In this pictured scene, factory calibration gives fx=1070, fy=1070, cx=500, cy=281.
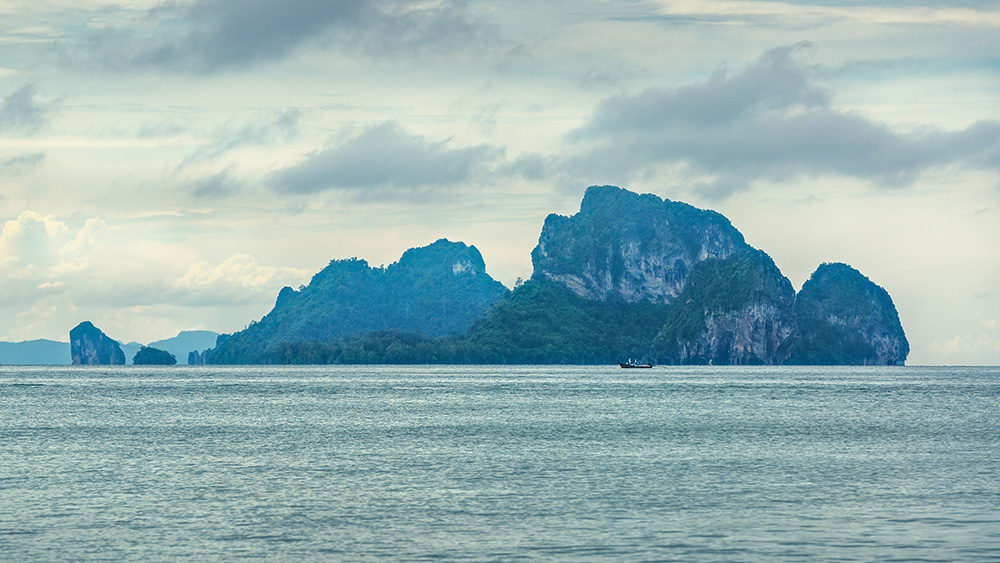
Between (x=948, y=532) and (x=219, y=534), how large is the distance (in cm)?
2859

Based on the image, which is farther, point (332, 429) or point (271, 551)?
point (332, 429)

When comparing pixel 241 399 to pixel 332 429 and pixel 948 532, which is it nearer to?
pixel 332 429

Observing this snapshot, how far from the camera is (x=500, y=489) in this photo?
54.8 metres

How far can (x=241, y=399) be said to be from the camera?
15775cm

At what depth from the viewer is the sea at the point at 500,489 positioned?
3975cm

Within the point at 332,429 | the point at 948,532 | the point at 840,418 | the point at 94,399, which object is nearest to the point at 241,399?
the point at 94,399

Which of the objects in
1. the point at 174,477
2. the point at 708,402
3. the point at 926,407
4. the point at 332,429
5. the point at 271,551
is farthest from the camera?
the point at 708,402

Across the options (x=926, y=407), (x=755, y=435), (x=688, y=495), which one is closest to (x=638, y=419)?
(x=755, y=435)

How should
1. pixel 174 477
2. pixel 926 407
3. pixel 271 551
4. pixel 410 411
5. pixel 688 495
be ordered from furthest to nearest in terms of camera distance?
pixel 926 407
pixel 410 411
pixel 174 477
pixel 688 495
pixel 271 551

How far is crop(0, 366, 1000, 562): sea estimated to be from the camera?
3975 cm

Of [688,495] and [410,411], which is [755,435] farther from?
[410,411]

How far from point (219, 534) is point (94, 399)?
12737 cm

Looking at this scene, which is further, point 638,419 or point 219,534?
point 638,419

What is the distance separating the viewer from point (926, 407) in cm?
13612
